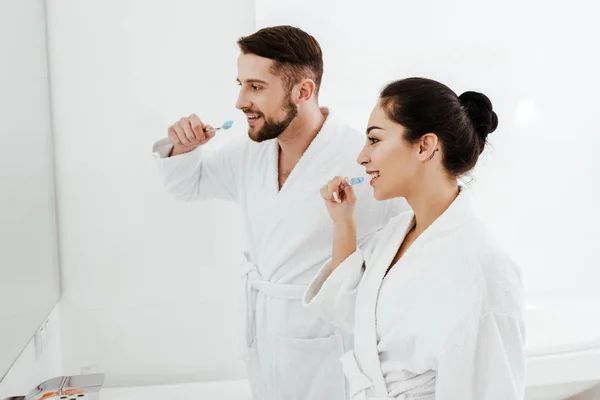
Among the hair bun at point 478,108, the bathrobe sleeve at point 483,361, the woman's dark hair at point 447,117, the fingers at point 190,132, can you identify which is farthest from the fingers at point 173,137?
the bathrobe sleeve at point 483,361

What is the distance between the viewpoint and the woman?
47.2 inches

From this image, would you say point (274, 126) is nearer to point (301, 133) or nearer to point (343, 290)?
point (301, 133)

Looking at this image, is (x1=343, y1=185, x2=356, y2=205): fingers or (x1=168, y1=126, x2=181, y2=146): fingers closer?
(x1=343, y1=185, x2=356, y2=205): fingers

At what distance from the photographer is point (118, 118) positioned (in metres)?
2.10

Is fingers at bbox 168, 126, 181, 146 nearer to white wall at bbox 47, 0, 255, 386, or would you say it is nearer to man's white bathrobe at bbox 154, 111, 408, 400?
man's white bathrobe at bbox 154, 111, 408, 400

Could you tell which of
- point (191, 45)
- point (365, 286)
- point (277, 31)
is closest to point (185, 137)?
point (277, 31)

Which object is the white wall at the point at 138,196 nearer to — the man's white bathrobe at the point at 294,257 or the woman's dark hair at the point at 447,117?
the man's white bathrobe at the point at 294,257

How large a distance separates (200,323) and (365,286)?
3.12ft

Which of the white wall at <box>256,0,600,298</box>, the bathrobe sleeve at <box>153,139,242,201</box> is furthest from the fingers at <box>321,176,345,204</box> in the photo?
the white wall at <box>256,0,600,298</box>

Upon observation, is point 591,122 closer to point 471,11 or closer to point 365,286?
point 471,11

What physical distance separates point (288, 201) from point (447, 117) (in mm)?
594

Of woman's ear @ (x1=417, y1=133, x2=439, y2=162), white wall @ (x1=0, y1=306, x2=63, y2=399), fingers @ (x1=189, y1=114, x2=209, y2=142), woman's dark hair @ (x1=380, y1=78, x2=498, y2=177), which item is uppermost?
woman's dark hair @ (x1=380, y1=78, x2=498, y2=177)

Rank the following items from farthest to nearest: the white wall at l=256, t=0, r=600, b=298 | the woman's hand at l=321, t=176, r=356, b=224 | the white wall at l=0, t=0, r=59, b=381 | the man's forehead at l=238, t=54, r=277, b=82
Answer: the white wall at l=256, t=0, r=600, b=298 → the man's forehead at l=238, t=54, r=277, b=82 → the woman's hand at l=321, t=176, r=356, b=224 → the white wall at l=0, t=0, r=59, b=381

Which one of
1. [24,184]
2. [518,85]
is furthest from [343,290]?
[518,85]
